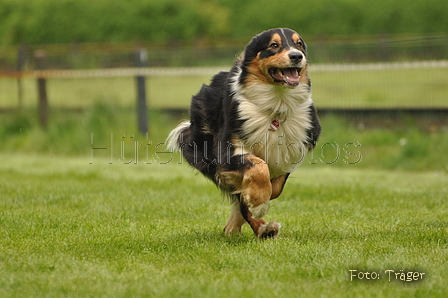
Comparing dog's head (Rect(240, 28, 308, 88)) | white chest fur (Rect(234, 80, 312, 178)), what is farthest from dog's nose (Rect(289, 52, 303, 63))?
white chest fur (Rect(234, 80, 312, 178))

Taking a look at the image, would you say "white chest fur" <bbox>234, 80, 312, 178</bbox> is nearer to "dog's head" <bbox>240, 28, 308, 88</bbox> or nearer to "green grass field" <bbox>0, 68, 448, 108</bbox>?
"dog's head" <bbox>240, 28, 308, 88</bbox>

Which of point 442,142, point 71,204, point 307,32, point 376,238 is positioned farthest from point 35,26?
point 376,238

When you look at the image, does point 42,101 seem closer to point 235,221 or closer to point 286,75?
point 235,221

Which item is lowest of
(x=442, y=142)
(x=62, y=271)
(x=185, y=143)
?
(x=442, y=142)

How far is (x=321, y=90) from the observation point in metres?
14.0

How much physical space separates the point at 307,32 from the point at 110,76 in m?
8.82

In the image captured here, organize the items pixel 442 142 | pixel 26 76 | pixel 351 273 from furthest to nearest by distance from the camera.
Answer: pixel 26 76
pixel 442 142
pixel 351 273

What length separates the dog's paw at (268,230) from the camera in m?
4.86

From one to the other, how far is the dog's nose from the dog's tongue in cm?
15

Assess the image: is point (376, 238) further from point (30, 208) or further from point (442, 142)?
point (442, 142)

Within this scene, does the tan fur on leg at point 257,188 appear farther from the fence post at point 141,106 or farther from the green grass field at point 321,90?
the fence post at point 141,106

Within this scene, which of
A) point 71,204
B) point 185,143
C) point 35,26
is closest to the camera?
point 185,143

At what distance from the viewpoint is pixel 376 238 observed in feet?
15.9

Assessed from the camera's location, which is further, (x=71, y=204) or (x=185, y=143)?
(x=71, y=204)
